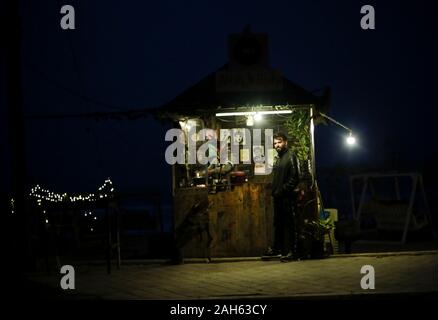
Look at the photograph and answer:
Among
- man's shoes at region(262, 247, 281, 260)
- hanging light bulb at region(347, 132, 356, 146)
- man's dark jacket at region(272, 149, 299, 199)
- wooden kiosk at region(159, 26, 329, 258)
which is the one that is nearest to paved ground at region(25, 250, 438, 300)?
man's shoes at region(262, 247, 281, 260)

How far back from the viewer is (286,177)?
10078mm

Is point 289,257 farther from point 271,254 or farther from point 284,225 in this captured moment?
point 284,225

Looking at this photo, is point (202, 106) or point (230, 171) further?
point (230, 171)

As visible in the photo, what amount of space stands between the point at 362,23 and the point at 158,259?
19.6 ft

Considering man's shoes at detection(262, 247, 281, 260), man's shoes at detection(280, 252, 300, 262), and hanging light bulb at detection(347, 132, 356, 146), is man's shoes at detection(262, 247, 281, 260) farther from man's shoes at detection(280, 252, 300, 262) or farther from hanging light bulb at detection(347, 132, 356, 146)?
hanging light bulb at detection(347, 132, 356, 146)

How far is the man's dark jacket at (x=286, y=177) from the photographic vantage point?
1004 centimetres

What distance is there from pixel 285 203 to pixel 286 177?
0.46 m

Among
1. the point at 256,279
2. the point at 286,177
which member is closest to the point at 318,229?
the point at 286,177

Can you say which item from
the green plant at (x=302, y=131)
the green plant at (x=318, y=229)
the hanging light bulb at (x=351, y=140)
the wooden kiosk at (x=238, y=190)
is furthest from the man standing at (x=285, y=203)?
the hanging light bulb at (x=351, y=140)

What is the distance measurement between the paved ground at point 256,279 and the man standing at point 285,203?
37 centimetres

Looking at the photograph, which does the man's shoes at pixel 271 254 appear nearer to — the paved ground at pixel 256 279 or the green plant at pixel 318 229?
the paved ground at pixel 256 279

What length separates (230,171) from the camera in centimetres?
1283
